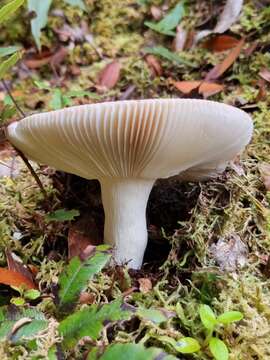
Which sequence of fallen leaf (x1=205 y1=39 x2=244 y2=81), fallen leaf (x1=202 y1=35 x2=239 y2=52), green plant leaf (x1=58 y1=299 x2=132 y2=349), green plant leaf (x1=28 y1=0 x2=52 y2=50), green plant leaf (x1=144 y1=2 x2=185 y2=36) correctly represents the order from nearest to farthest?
green plant leaf (x1=58 y1=299 x2=132 y2=349), green plant leaf (x1=28 y1=0 x2=52 y2=50), fallen leaf (x1=205 y1=39 x2=244 y2=81), fallen leaf (x1=202 y1=35 x2=239 y2=52), green plant leaf (x1=144 y1=2 x2=185 y2=36)

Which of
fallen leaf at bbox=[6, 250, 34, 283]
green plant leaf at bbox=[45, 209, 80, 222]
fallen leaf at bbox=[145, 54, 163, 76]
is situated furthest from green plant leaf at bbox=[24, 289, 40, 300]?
fallen leaf at bbox=[145, 54, 163, 76]

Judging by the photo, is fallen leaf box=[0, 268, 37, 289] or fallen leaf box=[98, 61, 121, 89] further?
fallen leaf box=[98, 61, 121, 89]

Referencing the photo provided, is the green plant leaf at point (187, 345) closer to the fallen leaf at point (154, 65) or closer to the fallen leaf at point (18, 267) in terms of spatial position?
the fallen leaf at point (18, 267)

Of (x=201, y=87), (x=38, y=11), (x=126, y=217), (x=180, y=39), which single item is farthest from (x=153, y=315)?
(x=180, y=39)

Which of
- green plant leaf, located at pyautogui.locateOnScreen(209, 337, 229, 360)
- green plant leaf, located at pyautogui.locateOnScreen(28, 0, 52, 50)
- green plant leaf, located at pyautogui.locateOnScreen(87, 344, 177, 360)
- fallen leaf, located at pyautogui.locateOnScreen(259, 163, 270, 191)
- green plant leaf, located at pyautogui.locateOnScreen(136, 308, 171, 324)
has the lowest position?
green plant leaf, located at pyautogui.locateOnScreen(209, 337, 229, 360)

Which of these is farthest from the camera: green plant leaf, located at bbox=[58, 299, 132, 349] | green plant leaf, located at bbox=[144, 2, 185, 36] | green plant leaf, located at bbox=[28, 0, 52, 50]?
green plant leaf, located at bbox=[144, 2, 185, 36]

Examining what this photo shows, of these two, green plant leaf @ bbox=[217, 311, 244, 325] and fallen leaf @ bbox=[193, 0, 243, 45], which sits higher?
fallen leaf @ bbox=[193, 0, 243, 45]

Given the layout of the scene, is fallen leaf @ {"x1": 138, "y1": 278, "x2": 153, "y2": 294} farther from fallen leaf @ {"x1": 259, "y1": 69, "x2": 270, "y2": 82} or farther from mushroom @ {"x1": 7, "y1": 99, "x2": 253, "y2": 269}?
fallen leaf @ {"x1": 259, "y1": 69, "x2": 270, "y2": 82}

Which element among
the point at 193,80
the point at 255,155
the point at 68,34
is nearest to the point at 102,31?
the point at 68,34
